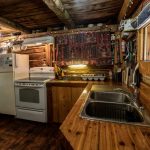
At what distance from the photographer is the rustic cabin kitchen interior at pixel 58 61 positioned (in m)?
2.12

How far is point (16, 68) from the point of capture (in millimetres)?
3295

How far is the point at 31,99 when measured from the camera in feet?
10.2

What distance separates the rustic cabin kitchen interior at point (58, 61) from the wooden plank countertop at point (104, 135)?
2.55ft

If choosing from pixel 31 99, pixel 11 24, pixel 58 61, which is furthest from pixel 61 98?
pixel 11 24

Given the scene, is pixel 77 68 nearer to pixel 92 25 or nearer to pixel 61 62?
pixel 61 62

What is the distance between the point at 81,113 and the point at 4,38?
3.70 m

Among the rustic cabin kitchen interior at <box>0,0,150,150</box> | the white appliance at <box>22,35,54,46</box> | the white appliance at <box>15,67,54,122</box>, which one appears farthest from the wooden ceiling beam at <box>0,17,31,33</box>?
the white appliance at <box>15,67,54,122</box>

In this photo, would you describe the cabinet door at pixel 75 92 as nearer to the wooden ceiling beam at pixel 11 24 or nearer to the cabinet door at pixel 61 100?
the cabinet door at pixel 61 100

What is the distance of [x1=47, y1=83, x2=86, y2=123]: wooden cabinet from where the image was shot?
2.91 metres

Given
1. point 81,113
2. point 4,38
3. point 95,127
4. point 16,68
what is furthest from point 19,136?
point 4,38

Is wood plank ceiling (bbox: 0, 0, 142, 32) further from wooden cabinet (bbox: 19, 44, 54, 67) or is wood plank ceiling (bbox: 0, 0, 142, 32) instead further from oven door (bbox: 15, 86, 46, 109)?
oven door (bbox: 15, 86, 46, 109)

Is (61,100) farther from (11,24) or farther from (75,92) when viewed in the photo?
(11,24)

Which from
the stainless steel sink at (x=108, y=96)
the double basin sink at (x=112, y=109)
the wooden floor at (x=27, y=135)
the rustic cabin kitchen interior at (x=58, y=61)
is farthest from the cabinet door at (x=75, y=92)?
the double basin sink at (x=112, y=109)

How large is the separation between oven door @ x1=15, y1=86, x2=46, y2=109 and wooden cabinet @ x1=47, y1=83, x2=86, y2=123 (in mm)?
154
